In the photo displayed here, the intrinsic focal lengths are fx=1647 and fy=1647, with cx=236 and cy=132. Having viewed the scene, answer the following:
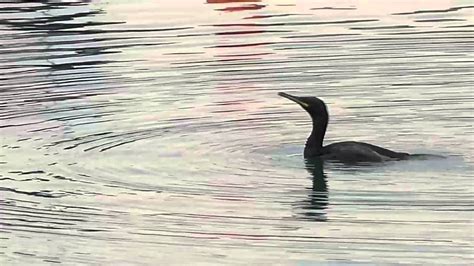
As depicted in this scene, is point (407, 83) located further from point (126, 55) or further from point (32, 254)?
point (32, 254)

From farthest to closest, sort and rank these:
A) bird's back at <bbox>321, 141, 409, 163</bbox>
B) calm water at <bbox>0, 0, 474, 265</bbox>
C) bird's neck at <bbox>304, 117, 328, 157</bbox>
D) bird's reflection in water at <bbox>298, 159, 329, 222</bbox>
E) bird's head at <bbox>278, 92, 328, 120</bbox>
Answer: bird's head at <bbox>278, 92, 328, 120</bbox> < bird's neck at <bbox>304, 117, 328, 157</bbox> < bird's back at <bbox>321, 141, 409, 163</bbox> < bird's reflection in water at <bbox>298, 159, 329, 222</bbox> < calm water at <bbox>0, 0, 474, 265</bbox>

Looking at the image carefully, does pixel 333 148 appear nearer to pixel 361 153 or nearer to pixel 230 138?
pixel 361 153

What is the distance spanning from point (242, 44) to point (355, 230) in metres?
10.8

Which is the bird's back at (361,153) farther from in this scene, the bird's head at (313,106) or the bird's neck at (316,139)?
the bird's head at (313,106)

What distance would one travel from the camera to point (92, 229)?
40.9 ft

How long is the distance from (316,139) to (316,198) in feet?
6.25

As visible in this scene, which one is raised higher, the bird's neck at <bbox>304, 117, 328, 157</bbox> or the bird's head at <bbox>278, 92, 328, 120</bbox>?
the bird's head at <bbox>278, 92, 328, 120</bbox>

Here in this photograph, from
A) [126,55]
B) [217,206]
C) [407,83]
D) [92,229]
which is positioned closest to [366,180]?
[217,206]

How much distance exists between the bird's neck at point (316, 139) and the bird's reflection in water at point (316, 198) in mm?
331

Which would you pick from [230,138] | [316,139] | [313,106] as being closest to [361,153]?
[316,139]

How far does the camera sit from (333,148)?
14.9 metres

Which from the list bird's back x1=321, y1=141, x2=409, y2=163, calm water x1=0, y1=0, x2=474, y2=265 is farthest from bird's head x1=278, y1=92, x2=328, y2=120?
bird's back x1=321, y1=141, x2=409, y2=163

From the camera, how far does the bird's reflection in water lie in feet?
42.0

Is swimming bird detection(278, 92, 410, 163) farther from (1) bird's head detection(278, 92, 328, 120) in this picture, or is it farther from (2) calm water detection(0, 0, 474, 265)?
(2) calm water detection(0, 0, 474, 265)
